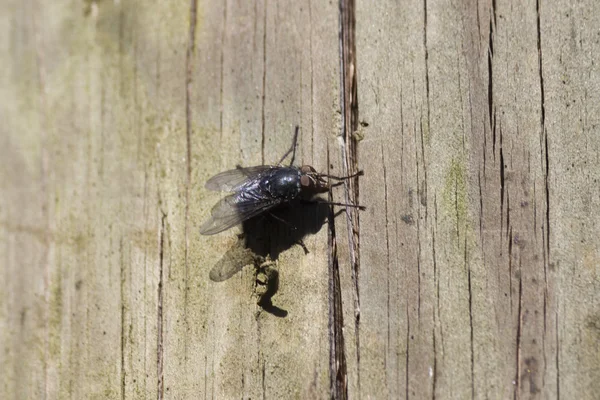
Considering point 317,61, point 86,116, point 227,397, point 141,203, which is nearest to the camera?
point 227,397

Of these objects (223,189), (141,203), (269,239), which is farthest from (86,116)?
(269,239)

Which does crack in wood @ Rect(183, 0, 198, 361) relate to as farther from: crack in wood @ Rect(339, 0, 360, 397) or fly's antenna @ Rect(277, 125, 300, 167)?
crack in wood @ Rect(339, 0, 360, 397)

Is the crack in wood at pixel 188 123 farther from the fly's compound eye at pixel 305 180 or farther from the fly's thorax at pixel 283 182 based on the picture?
the fly's compound eye at pixel 305 180

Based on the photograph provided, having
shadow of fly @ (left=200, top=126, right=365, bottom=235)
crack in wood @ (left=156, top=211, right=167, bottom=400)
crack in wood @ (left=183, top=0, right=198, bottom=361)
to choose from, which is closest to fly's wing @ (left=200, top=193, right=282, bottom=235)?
Result: shadow of fly @ (left=200, top=126, right=365, bottom=235)

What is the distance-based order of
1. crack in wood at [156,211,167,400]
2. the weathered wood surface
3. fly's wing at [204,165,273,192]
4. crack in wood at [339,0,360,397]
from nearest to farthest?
the weathered wood surface < crack in wood at [339,0,360,397] < crack in wood at [156,211,167,400] < fly's wing at [204,165,273,192]

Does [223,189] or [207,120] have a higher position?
[207,120]

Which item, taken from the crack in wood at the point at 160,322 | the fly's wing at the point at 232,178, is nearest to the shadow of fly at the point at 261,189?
the fly's wing at the point at 232,178

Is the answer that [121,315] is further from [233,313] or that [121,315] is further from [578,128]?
[578,128]
